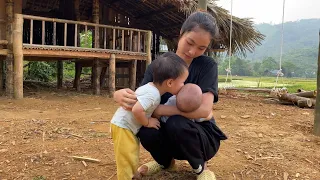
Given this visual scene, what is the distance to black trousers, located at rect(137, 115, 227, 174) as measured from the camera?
2.05 m

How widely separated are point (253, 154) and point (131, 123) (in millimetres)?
1782

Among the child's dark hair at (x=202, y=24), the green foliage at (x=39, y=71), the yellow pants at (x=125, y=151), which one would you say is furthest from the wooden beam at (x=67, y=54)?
the green foliage at (x=39, y=71)

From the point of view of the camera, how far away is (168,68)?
76.7 inches

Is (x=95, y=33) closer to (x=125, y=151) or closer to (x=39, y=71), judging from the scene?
(x=39, y=71)

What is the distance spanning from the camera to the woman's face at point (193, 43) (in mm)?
2096

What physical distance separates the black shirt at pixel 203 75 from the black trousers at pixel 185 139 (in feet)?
0.77

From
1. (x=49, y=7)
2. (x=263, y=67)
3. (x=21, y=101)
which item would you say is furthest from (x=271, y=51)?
(x=21, y=101)

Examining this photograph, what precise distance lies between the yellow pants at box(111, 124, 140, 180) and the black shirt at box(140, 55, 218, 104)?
14.0 inches

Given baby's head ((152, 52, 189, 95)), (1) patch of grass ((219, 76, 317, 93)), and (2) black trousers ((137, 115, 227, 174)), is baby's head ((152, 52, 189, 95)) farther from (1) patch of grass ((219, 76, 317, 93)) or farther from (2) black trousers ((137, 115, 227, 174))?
(1) patch of grass ((219, 76, 317, 93))

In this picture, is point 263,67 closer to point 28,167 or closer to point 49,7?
point 49,7

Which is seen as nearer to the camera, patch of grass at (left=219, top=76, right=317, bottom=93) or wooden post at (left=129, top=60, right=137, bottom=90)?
wooden post at (left=129, top=60, right=137, bottom=90)

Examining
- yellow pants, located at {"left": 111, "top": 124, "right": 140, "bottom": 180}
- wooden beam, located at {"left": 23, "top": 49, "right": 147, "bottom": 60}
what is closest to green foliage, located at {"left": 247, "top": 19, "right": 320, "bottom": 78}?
wooden beam, located at {"left": 23, "top": 49, "right": 147, "bottom": 60}

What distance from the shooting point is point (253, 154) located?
11.1 feet

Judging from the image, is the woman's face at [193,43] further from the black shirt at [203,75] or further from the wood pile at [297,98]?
the wood pile at [297,98]
